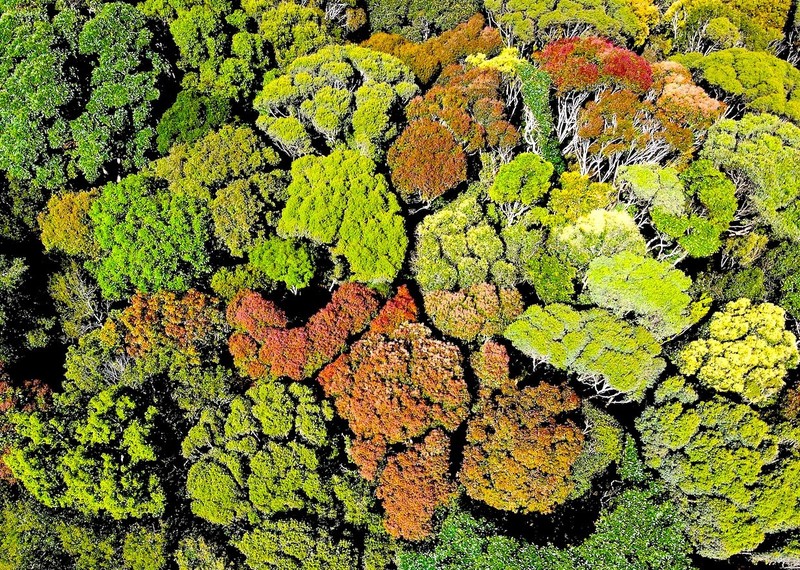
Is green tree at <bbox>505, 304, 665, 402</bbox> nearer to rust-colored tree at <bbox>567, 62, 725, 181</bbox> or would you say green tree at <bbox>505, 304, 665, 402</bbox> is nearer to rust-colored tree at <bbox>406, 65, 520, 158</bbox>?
rust-colored tree at <bbox>567, 62, 725, 181</bbox>

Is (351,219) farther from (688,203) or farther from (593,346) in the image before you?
(688,203)

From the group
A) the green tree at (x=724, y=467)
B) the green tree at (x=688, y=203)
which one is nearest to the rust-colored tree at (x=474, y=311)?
the green tree at (x=724, y=467)

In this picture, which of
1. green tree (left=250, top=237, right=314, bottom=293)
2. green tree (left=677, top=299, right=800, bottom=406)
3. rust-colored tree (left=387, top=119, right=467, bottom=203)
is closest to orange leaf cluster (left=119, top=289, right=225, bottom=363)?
green tree (left=250, top=237, right=314, bottom=293)

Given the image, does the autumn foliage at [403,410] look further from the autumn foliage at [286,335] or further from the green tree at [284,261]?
the green tree at [284,261]

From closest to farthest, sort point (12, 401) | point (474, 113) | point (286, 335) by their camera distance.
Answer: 1. point (12, 401)
2. point (286, 335)
3. point (474, 113)

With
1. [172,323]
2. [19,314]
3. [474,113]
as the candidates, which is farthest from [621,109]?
[19,314]

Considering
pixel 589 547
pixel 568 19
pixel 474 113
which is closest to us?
pixel 589 547
